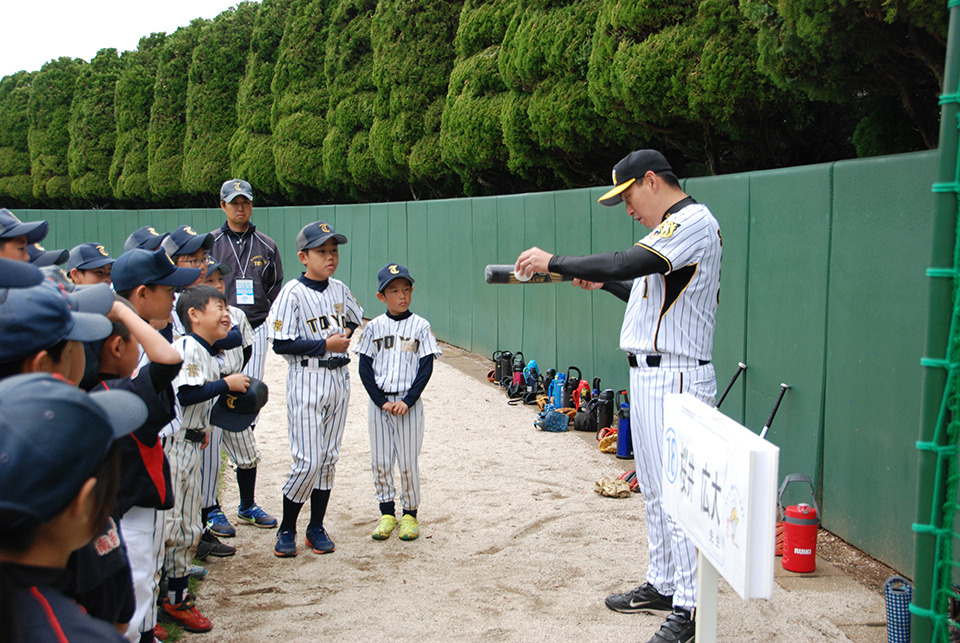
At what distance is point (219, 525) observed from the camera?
5.16 m

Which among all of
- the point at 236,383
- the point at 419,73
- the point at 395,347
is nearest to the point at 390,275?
the point at 395,347

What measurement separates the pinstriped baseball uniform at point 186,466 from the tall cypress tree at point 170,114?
22.4 m

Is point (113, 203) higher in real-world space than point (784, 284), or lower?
higher

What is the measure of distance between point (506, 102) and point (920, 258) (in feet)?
24.3

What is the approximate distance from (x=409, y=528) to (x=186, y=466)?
1.64 meters

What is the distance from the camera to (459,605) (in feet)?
13.8

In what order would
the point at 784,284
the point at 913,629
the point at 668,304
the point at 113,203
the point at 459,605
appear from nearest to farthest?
the point at 913,629 → the point at 668,304 → the point at 459,605 → the point at 784,284 → the point at 113,203

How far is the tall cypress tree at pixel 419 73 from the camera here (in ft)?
48.1

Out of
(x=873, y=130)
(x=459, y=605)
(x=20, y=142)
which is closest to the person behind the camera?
(x=459, y=605)

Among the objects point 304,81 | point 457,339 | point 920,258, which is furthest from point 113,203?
point 920,258

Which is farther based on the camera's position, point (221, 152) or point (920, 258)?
point (221, 152)

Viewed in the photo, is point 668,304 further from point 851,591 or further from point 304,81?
point 304,81

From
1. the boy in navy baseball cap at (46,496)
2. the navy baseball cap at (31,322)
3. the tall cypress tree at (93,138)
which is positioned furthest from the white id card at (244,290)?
the tall cypress tree at (93,138)

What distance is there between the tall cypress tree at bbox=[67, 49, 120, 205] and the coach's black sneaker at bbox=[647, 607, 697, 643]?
29.1 m
